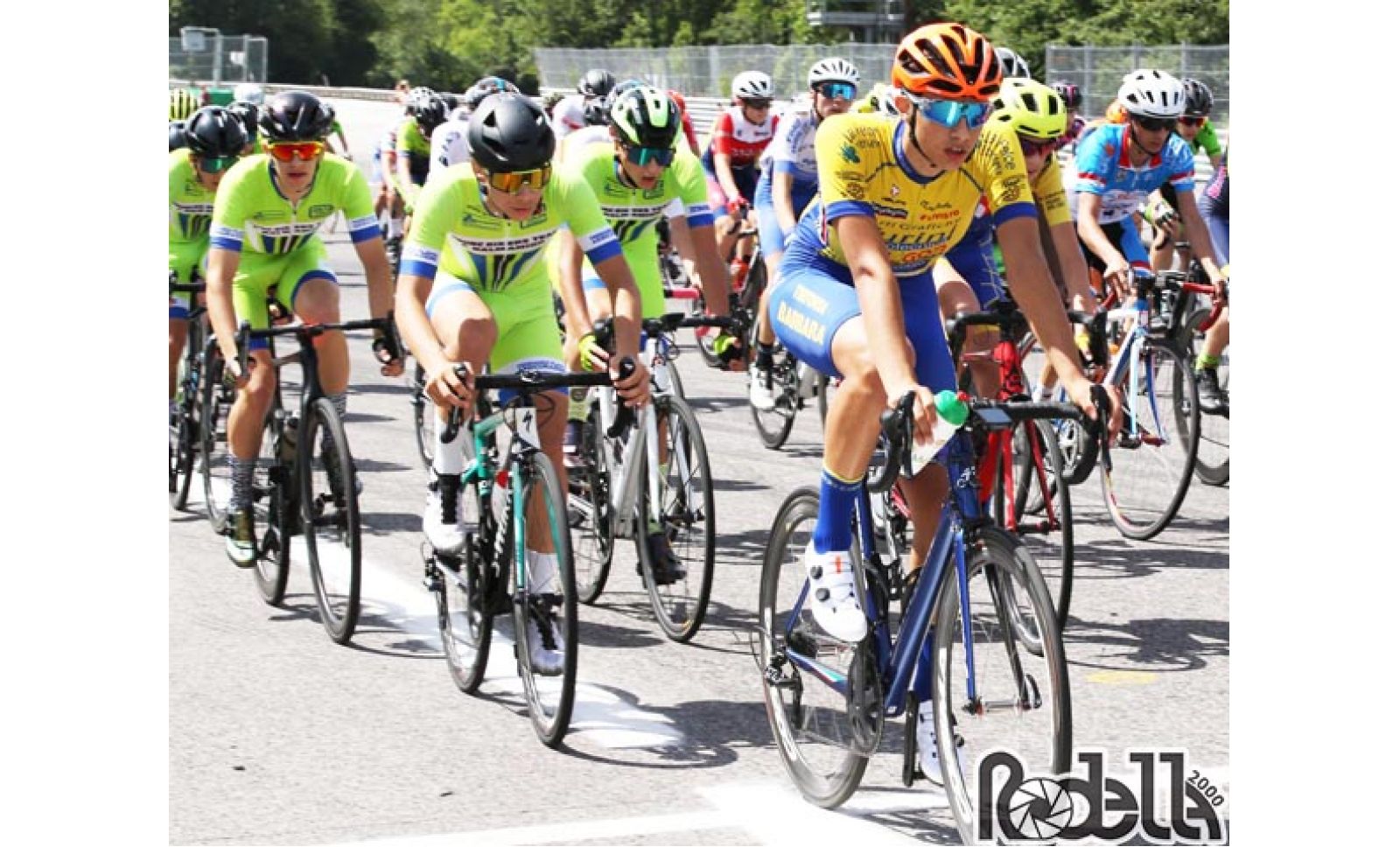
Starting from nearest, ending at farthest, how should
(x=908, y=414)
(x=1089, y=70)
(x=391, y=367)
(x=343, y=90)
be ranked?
1. (x=908, y=414)
2. (x=391, y=367)
3. (x=1089, y=70)
4. (x=343, y=90)

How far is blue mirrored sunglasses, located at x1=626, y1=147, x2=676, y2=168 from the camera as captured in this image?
9.10 metres

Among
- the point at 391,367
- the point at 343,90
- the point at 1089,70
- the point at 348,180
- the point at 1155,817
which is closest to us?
the point at 1155,817

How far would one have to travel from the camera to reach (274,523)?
8508mm

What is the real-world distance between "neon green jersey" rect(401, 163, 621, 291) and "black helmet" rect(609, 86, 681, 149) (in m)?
1.45

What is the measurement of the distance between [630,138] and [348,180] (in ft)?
4.14

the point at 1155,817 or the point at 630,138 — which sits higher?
the point at 630,138

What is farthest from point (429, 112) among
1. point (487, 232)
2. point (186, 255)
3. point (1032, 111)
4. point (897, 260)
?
point (897, 260)

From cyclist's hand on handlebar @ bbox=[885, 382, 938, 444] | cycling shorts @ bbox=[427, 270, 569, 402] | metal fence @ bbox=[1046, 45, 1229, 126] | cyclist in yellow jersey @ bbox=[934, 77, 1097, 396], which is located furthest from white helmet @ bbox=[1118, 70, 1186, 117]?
metal fence @ bbox=[1046, 45, 1229, 126]

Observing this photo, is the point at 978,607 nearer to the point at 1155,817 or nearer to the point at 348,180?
the point at 1155,817

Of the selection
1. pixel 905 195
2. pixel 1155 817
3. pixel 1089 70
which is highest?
pixel 1089 70

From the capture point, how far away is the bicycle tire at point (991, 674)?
4.87m

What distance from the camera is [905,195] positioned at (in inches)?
235

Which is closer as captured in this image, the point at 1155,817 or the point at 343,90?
the point at 1155,817
